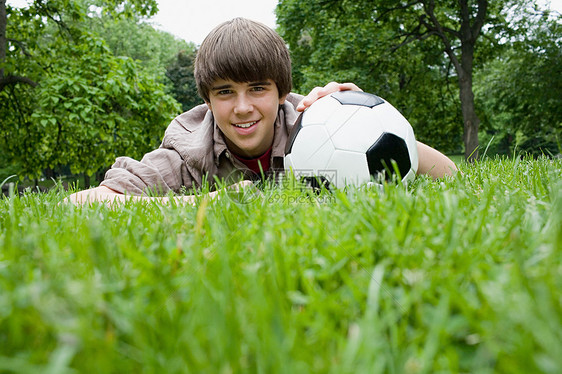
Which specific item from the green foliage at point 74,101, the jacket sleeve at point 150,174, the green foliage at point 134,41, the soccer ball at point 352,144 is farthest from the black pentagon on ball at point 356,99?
the green foliage at point 134,41

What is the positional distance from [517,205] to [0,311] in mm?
1617

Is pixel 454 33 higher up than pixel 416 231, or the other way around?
pixel 454 33

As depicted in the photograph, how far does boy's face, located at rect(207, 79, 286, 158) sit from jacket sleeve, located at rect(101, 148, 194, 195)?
2.08 ft

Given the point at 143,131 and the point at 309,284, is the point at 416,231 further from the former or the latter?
the point at 143,131

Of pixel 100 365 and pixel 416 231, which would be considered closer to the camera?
pixel 100 365

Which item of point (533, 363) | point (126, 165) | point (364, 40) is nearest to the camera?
point (533, 363)

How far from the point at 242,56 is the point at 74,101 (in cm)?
478

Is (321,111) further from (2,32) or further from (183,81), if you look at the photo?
(183,81)

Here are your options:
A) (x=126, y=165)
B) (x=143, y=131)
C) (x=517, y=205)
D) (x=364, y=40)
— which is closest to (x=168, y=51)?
(x=364, y=40)

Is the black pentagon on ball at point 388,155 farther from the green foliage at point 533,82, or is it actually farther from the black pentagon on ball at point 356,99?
the green foliage at point 533,82

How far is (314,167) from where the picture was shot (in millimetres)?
2654

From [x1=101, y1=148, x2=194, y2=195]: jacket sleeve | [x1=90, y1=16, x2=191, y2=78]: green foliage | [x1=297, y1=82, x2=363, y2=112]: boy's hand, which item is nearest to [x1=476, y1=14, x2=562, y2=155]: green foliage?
[x1=297, y1=82, x2=363, y2=112]: boy's hand

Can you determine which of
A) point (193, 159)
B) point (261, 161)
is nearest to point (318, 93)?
point (261, 161)

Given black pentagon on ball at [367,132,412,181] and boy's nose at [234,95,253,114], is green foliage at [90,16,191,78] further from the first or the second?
black pentagon on ball at [367,132,412,181]
